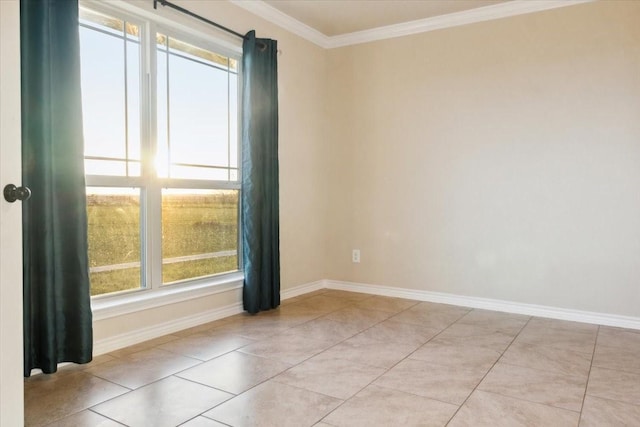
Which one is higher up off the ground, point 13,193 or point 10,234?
point 13,193

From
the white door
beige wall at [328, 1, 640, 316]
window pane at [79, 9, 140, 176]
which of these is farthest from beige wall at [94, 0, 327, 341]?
the white door

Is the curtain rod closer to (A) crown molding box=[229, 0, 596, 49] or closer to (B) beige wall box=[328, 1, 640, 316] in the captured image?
(A) crown molding box=[229, 0, 596, 49]

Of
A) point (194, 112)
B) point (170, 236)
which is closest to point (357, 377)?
point (170, 236)

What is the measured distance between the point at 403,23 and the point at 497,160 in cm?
148

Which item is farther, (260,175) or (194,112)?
(260,175)

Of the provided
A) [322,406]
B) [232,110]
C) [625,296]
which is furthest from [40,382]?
[625,296]

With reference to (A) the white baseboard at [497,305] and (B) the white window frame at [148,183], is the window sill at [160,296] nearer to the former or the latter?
(B) the white window frame at [148,183]

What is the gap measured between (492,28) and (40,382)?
3.95 m

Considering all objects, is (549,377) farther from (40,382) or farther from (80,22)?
(80,22)

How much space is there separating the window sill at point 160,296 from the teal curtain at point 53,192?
265 millimetres

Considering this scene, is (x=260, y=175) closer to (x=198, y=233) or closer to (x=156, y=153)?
(x=198, y=233)

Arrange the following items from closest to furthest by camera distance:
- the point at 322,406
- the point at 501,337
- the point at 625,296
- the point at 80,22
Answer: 1. the point at 322,406
2. the point at 80,22
3. the point at 501,337
4. the point at 625,296

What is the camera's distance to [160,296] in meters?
3.06

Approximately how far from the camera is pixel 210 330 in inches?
126
